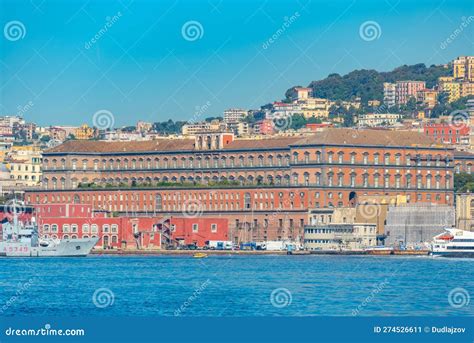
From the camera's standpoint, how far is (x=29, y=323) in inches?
681

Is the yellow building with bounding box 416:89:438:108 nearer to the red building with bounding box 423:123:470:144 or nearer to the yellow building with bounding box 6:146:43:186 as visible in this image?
the red building with bounding box 423:123:470:144

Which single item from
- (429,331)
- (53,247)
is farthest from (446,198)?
(429,331)

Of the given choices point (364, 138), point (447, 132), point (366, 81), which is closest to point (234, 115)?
point (366, 81)

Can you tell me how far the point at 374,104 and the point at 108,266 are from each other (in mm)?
79680

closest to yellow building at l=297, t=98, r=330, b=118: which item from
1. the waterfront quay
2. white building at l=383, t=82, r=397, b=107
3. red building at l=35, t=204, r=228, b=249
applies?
white building at l=383, t=82, r=397, b=107

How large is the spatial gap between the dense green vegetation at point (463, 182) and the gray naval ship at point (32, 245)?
82.3 feet

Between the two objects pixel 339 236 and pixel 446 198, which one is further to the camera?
pixel 446 198

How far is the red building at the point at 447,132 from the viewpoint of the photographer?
103562mm

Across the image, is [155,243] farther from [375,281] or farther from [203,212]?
[375,281]

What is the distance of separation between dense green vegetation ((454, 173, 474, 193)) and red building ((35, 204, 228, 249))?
14816mm

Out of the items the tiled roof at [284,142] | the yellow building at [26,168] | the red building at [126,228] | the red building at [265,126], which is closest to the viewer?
the red building at [126,228]

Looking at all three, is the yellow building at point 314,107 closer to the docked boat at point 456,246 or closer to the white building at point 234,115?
the white building at point 234,115

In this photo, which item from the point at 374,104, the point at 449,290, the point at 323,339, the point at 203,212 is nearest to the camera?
the point at 323,339

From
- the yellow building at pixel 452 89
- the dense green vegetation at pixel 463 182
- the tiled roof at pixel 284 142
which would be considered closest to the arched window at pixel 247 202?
the tiled roof at pixel 284 142
